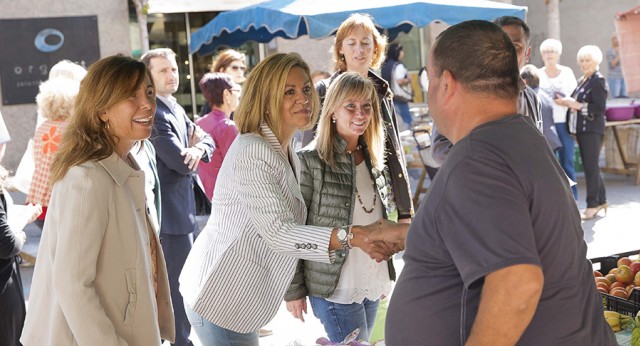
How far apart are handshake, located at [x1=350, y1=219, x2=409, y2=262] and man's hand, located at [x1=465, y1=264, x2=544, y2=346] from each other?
117 centimetres

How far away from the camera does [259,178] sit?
3174mm

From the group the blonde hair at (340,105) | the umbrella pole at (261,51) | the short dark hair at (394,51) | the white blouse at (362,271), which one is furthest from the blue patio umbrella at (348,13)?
the umbrella pole at (261,51)

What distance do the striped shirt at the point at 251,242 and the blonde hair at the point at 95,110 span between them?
496mm

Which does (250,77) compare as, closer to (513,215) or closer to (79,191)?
(79,191)

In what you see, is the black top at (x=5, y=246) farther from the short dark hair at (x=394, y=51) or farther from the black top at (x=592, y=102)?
the short dark hair at (x=394, y=51)

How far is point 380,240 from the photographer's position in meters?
3.12

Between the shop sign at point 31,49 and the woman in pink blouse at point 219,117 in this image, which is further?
the shop sign at point 31,49

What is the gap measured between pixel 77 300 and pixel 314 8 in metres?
6.78

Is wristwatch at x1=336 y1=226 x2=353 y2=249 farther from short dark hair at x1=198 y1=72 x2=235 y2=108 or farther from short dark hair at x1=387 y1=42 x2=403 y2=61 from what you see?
short dark hair at x1=387 y1=42 x2=403 y2=61

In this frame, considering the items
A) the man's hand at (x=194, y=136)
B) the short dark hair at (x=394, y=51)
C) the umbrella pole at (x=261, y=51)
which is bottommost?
the man's hand at (x=194, y=136)

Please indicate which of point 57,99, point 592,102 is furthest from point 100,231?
point 592,102

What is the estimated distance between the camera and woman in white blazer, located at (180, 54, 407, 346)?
3.13 meters

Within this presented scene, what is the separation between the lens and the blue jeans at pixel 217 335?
3.39 metres

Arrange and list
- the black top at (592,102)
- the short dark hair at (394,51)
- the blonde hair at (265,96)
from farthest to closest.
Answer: the short dark hair at (394,51) < the black top at (592,102) < the blonde hair at (265,96)
